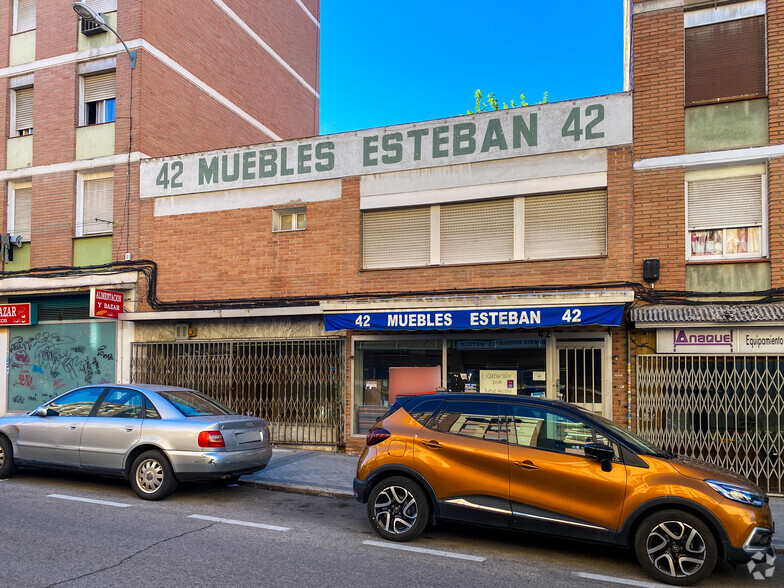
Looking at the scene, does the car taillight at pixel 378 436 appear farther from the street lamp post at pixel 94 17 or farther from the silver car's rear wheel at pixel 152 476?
the street lamp post at pixel 94 17

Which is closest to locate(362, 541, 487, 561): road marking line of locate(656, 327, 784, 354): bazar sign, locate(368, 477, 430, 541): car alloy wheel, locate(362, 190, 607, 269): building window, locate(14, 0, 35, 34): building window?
locate(368, 477, 430, 541): car alloy wheel

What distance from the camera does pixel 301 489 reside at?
366 inches

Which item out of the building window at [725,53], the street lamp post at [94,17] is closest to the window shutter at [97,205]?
the street lamp post at [94,17]

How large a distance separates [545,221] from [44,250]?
12.3 metres

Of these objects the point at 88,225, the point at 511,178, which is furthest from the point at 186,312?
the point at 511,178

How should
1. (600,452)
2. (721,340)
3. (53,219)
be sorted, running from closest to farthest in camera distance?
(600,452)
(721,340)
(53,219)

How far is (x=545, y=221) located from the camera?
11695 millimetres

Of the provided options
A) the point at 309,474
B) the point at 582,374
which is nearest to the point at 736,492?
the point at 582,374

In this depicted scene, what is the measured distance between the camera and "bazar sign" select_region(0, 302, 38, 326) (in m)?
16.0

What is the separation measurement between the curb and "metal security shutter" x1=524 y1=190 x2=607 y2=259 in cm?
546

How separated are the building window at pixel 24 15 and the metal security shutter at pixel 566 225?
14.5 metres

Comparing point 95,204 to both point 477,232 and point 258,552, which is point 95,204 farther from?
point 258,552

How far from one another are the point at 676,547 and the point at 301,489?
17.4 ft

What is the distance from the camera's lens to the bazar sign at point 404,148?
11430mm
